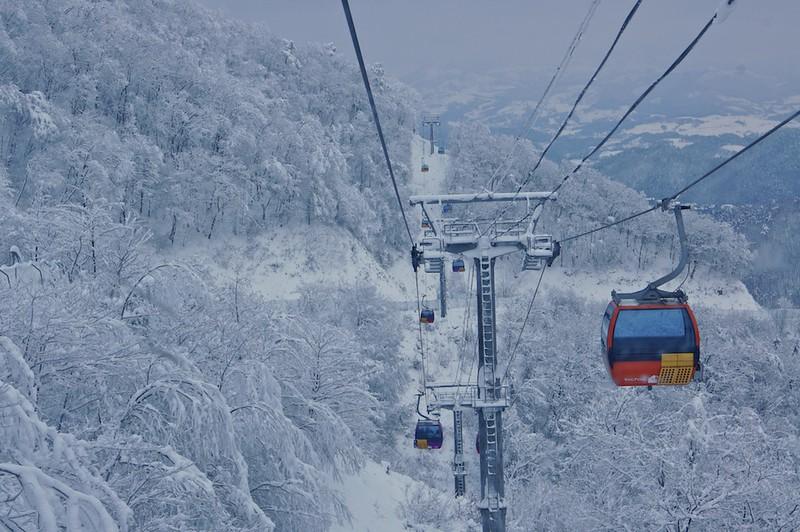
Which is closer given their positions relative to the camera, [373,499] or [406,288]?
[373,499]

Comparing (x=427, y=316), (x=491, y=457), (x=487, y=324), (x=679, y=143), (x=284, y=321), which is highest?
(x=679, y=143)

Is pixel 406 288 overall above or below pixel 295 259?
below

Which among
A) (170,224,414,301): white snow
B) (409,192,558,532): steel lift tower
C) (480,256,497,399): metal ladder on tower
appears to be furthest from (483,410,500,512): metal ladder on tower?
(170,224,414,301): white snow

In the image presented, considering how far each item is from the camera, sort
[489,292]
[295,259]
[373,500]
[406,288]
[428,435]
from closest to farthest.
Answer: [489,292]
[428,435]
[373,500]
[295,259]
[406,288]

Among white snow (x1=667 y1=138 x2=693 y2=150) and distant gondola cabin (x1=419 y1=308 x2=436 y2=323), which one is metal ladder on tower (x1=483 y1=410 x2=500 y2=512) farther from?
white snow (x1=667 y1=138 x2=693 y2=150)

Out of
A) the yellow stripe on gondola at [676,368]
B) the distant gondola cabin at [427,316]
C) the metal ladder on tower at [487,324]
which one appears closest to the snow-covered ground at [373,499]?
the metal ladder on tower at [487,324]

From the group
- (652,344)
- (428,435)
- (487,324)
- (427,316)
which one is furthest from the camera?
(427,316)

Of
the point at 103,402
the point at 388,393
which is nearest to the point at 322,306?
the point at 388,393

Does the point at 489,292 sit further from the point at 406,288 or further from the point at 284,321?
the point at 406,288

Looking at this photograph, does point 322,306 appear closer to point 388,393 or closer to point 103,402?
point 388,393

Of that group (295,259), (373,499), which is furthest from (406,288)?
(373,499)
